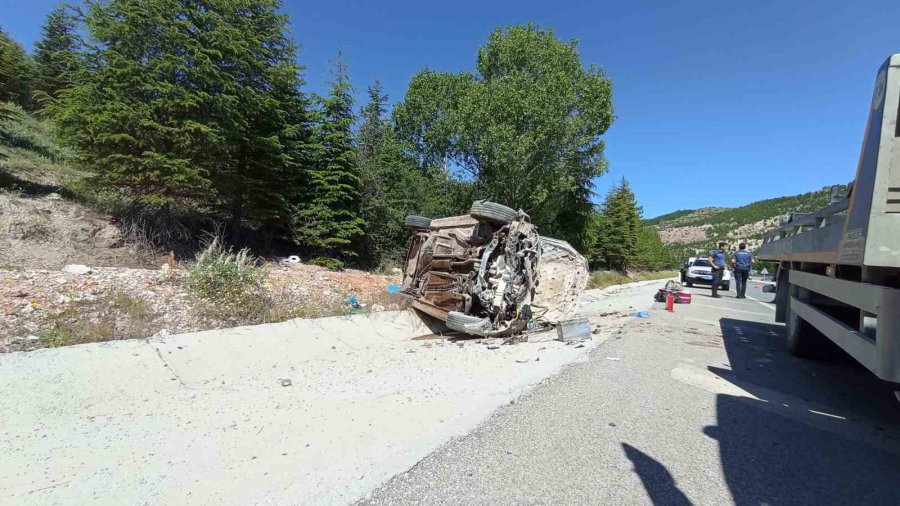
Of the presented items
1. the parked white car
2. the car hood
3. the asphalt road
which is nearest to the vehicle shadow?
the asphalt road

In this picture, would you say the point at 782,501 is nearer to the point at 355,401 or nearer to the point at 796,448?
the point at 796,448

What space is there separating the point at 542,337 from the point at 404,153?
2072cm

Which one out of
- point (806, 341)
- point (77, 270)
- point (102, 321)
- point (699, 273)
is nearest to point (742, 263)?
point (699, 273)

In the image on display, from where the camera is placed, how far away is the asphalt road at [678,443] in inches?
102

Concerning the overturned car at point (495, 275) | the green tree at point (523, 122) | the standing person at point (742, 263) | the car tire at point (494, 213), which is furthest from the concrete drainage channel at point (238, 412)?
the green tree at point (523, 122)

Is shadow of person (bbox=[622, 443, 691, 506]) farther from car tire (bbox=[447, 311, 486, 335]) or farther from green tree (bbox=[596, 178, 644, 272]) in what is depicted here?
green tree (bbox=[596, 178, 644, 272])

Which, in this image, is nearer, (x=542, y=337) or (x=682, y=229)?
(x=542, y=337)

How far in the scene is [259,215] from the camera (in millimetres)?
14750

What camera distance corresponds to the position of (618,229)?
1644 inches

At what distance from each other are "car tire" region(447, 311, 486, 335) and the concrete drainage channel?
1.66 feet

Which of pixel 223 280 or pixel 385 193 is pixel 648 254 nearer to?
pixel 385 193

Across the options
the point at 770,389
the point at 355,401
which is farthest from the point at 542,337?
the point at 355,401

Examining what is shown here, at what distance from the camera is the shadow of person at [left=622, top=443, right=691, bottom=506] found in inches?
98.4

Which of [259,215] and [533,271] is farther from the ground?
[259,215]
